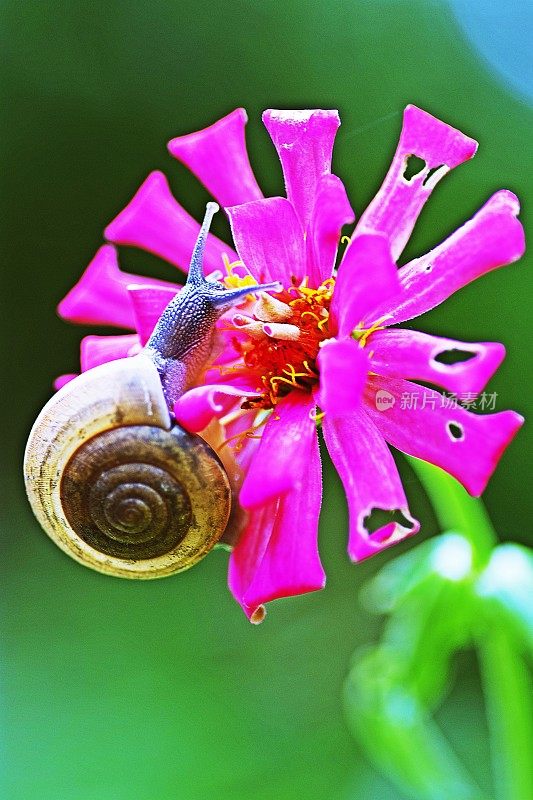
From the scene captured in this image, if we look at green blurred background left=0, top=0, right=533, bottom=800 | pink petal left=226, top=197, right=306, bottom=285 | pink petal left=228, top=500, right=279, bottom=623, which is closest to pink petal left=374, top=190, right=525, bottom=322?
pink petal left=226, top=197, right=306, bottom=285

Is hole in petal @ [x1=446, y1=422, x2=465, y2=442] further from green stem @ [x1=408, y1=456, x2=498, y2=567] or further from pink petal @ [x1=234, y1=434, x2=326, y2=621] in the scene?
green stem @ [x1=408, y1=456, x2=498, y2=567]

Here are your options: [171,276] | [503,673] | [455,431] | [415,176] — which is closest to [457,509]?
[503,673]

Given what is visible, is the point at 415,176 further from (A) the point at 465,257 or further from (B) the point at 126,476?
(B) the point at 126,476

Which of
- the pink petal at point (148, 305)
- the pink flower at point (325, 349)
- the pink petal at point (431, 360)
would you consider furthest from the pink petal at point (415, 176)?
the pink petal at point (148, 305)

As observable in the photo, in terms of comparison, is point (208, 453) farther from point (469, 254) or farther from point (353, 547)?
point (469, 254)

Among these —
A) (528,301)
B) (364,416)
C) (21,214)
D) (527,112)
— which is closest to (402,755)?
(364,416)
